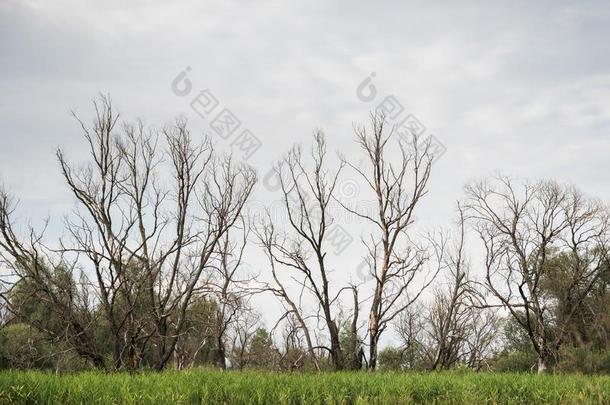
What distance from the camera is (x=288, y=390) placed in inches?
362

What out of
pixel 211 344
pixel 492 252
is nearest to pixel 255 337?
pixel 211 344

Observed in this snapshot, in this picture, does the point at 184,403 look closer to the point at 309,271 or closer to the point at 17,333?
the point at 309,271

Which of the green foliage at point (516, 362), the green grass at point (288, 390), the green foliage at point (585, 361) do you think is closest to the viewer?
the green grass at point (288, 390)

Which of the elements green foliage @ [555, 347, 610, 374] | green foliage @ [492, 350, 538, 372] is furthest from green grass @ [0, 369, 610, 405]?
green foliage @ [492, 350, 538, 372]

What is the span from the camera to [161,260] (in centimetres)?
1844

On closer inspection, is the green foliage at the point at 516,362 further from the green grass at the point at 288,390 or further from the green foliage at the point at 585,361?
the green grass at the point at 288,390

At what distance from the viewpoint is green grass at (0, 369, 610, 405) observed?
27.1 feet

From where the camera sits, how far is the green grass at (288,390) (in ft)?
27.1

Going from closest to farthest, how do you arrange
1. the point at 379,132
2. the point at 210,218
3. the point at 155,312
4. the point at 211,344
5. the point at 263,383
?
the point at 263,383 < the point at 155,312 < the point at 210,218 < the point at 379,132 < the point at 211,344

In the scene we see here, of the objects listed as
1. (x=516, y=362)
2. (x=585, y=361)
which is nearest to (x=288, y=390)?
(x=585, y=361)

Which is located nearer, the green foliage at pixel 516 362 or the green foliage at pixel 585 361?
the green foliage at pixel 585 361

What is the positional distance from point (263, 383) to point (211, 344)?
25752 millimetres

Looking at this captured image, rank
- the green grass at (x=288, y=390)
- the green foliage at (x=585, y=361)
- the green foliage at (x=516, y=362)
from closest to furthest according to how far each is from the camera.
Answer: the green grass at (x=288, y=390)
the green foliage at (x=585, y=361)
the green foliage at (x=516, y=362)

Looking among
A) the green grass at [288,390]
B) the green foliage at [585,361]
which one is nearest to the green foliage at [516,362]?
the green foliage at [585,361]
